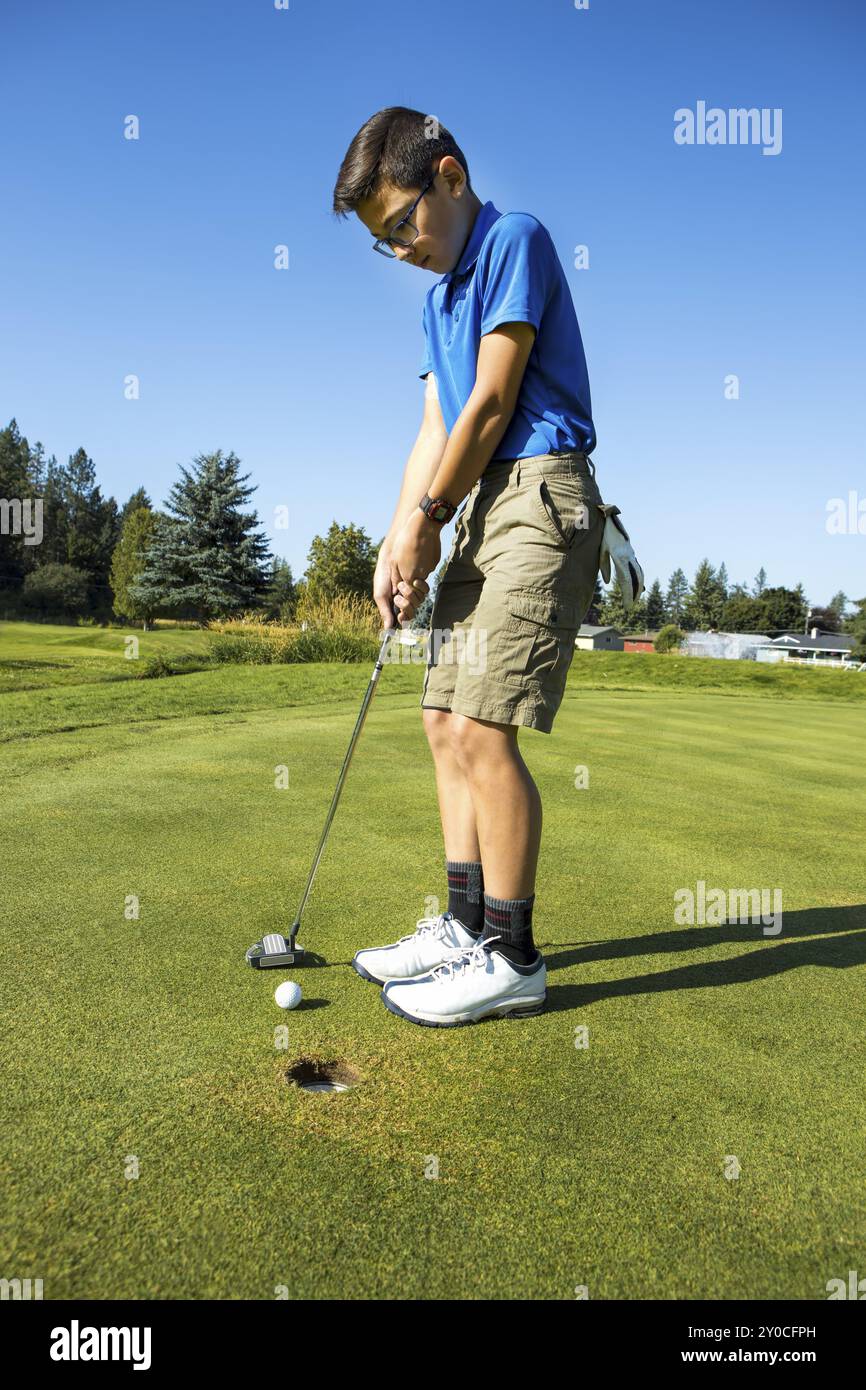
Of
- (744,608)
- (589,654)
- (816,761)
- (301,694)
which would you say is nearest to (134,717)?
(301,694)

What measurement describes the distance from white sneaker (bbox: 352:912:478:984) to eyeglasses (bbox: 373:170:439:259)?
Answer: 186 centimetres

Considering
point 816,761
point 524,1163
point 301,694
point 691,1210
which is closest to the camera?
point 691,1210

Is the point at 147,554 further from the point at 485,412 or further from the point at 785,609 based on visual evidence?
the point at 785,609

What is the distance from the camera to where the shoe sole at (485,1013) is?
2100 mm

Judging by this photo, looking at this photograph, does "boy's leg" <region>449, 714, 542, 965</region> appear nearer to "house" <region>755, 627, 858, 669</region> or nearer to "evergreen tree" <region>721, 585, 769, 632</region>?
"house" <region>755, 627, 858, 669</region>

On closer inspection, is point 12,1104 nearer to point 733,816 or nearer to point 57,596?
point 733,816

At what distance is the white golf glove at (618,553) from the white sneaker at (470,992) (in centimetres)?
100

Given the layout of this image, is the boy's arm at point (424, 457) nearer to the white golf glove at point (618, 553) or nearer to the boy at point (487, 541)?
the boy at point (487, 541)

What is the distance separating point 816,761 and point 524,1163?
595 centimetres

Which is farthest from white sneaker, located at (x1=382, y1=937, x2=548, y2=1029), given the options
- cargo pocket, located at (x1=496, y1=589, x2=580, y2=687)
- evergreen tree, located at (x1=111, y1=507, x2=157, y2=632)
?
evergreen tree, located at (x1=111, y1=507, x2=157, y2=632)

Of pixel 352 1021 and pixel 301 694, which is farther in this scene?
pixel 301 694

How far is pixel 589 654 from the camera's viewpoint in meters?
22.6

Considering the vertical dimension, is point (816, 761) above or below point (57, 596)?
below

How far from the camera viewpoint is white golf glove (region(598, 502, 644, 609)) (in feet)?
8.04
